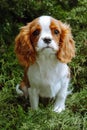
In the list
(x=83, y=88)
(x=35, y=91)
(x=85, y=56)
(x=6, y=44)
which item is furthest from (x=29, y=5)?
(x=35, y=91)

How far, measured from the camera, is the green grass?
512 centimetres

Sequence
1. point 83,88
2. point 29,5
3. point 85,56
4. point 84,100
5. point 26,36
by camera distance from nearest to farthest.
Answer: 1. point 26,36
2. point 84,100
3. point 83,88
4. point 85,56
5. point 29,5

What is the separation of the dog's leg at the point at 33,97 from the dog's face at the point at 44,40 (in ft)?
1.18

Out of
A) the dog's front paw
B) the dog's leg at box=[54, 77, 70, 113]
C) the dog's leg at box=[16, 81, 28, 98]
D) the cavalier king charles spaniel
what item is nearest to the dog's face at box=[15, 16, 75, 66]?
the cavalier king charles spaniel

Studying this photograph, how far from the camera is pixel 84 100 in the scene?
225 inches

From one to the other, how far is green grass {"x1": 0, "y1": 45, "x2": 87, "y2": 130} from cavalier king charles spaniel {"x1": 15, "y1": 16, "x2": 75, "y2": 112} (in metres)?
0.19

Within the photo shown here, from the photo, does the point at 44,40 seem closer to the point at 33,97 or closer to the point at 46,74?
the point at 46,74

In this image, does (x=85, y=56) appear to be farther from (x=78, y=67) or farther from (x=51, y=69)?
(x=51, y=69)

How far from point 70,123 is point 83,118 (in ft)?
0.59

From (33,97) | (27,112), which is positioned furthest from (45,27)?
(27,112)

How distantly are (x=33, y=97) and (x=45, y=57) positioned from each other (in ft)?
1.81

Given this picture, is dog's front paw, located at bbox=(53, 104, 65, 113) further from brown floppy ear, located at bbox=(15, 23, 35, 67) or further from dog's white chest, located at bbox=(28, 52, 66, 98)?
brown floppy ear, located at bbox=(15, 23, 35, 67)

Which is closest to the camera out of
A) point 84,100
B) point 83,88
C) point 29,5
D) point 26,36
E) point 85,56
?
point 26,36

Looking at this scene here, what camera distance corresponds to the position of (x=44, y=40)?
4762 mm
